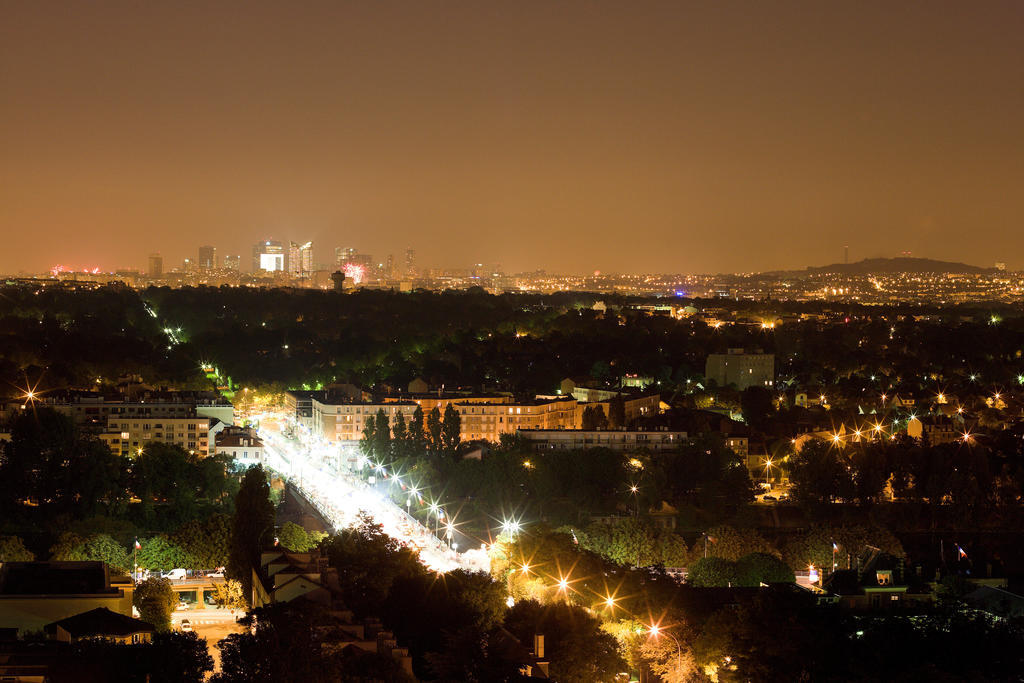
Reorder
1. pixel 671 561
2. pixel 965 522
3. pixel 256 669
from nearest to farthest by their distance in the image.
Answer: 1. pixel 256 669
2. pixel 671 561
3. pixel 965 522

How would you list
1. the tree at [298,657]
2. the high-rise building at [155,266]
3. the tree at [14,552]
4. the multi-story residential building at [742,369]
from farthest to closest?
→ the high-rise building at [155,266] < the multi-story residential building at [742,369] < the tree at [14,552] < the tree at [298,657]

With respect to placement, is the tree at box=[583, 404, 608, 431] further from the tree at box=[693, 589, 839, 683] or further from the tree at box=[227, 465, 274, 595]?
the tree at box=[693, 589, 839, 683]

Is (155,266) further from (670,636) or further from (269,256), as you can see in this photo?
(670,636)

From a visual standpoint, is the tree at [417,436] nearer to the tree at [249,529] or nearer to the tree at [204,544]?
the tree at [249,529]

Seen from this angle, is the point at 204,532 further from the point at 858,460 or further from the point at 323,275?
the point at 323,275

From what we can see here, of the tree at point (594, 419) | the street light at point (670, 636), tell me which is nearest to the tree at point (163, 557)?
the street light at point (670, 636)

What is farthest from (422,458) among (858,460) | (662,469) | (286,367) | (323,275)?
(323,275)
